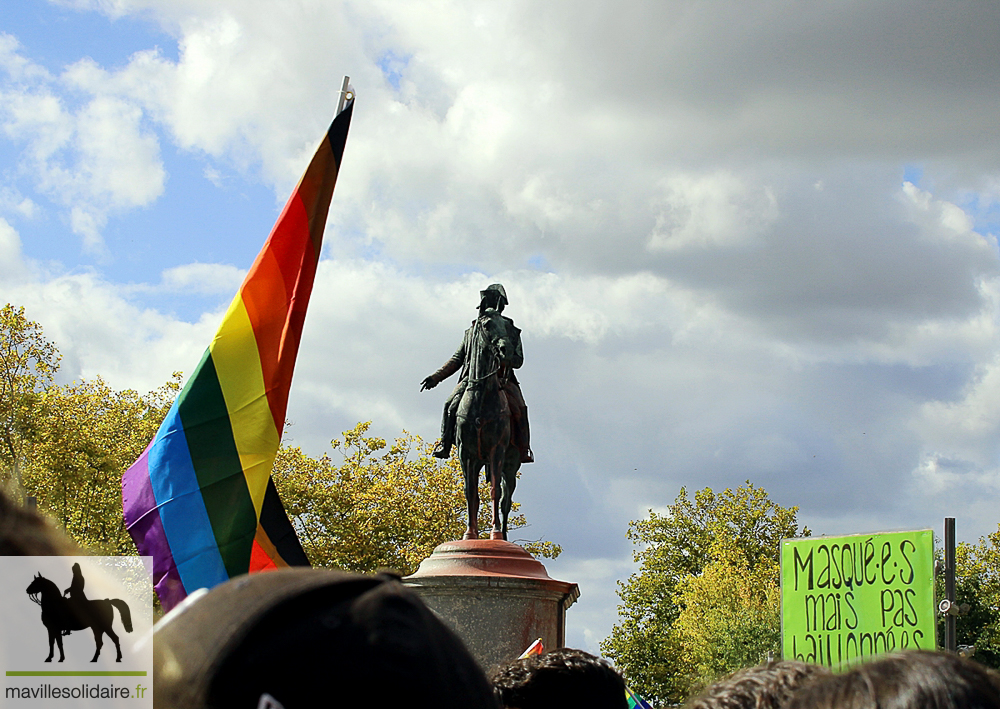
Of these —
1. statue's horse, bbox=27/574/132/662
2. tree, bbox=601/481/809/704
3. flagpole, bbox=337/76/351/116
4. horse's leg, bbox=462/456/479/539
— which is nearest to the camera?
statue's horse, bbox=27/574/132/662

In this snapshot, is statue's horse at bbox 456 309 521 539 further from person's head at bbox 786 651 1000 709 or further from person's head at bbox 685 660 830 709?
person's head at bbox 786 651 1000 709

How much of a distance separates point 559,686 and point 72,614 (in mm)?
1865

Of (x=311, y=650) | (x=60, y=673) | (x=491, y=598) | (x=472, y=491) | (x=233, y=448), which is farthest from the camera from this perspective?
(x=472, y=491)

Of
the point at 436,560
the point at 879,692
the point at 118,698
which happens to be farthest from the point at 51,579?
the point at 436,560

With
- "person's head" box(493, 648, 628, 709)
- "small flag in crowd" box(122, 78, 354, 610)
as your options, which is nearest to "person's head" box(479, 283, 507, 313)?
"small flag in crowd" box(122, 78, 354, 610)

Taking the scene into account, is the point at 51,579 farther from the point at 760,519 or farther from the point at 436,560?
the point at 760,519

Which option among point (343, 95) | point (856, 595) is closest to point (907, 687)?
point (343, 95)

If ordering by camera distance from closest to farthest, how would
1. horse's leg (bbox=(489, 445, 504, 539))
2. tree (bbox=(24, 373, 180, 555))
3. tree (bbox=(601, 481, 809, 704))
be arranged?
horse's leg (bbox=(489, 445, 504, 539))
tree (bbox=(24, 373, 180, 555))
tree (bbox=(601, 481, 809, 704))

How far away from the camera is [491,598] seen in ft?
42.3

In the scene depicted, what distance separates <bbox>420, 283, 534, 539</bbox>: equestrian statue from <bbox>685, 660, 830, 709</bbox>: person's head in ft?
36.1

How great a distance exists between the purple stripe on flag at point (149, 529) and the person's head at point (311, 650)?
3.73 metres

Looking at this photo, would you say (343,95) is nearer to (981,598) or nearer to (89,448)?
(89,448)

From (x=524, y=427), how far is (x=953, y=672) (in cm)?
1279

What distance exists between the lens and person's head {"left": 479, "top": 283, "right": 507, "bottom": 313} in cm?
1373
